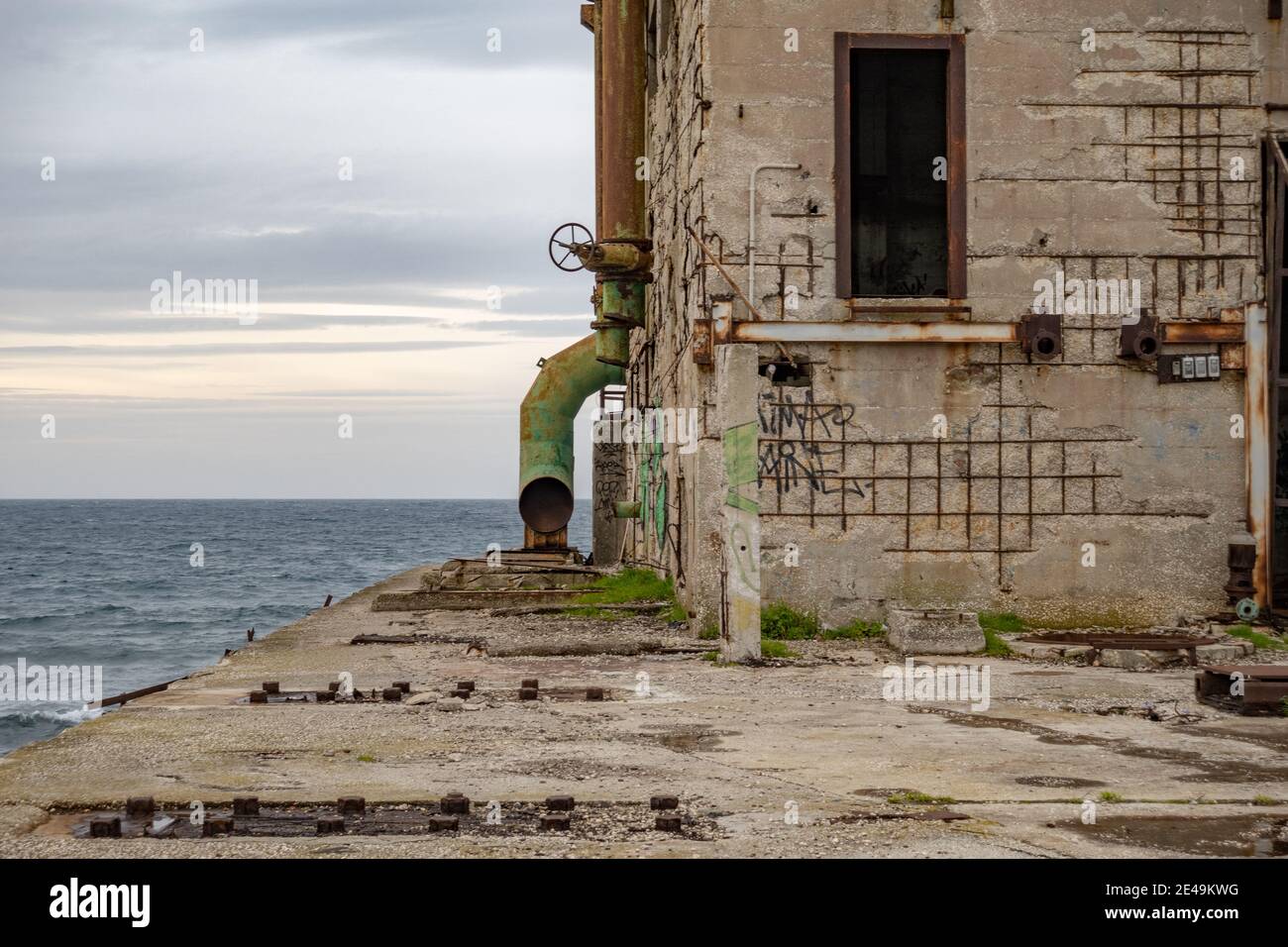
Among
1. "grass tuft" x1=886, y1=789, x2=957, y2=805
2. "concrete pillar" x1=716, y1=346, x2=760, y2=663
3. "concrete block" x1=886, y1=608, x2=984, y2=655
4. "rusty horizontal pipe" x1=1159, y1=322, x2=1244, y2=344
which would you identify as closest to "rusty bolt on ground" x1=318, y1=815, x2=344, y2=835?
"grass tuft" x1=886, y1=789, x2=957, y2=805

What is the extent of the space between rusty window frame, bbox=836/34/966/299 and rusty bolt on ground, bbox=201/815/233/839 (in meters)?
9.15

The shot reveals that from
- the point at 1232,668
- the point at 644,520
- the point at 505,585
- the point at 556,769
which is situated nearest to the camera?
the point at 556,769

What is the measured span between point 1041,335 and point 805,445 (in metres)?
2.56

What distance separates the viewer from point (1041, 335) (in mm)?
14062

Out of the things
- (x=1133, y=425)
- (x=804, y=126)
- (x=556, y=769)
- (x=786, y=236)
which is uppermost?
(x=804, y=126)

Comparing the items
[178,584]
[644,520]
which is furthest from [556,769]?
[178,584]

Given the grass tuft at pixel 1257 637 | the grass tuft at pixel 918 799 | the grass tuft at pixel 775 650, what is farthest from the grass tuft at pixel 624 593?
the grass tuft at pixel 918 799

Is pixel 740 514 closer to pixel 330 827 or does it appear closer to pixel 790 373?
pixel 790 373

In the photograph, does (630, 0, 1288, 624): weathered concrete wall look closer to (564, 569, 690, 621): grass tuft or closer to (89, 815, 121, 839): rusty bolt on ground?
(564, 569, 690, 621): grass tuft

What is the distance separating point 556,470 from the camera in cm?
2355

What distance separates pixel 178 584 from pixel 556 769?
48571mm

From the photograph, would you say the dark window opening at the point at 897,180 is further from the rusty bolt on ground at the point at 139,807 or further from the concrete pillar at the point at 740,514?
the rusty bolt on ground at the point at 139,807

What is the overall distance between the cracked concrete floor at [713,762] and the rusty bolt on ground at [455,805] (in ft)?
0.97
